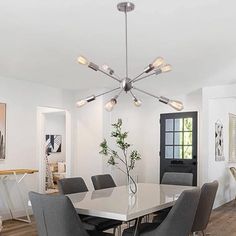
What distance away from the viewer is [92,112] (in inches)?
270

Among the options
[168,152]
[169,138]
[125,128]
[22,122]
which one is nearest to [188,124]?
[169,138]

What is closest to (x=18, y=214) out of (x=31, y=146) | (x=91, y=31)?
(x=31, y=146)

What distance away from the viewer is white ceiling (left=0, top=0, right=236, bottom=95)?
9.98 feet

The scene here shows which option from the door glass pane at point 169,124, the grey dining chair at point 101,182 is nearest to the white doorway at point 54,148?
the door glass pane at point 169,124

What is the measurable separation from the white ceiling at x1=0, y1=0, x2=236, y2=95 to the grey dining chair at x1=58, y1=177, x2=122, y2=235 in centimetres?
165

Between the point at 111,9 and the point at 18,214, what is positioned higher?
the point at 111,9

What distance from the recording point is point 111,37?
384cm

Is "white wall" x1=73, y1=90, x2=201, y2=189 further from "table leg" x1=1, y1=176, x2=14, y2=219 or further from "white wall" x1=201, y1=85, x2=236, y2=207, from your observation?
"table leg" x1=1, y1=176, x2=14, y2=219

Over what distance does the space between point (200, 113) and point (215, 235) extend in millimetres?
3073

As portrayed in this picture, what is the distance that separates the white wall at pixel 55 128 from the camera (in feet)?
34.1

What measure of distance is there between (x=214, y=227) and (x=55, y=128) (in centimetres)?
661

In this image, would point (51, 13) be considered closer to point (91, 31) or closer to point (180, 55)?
point (91, 31)

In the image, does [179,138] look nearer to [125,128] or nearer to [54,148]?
[125,128]

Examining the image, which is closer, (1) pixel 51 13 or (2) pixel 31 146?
(1) pixel 51 13
